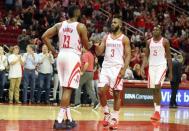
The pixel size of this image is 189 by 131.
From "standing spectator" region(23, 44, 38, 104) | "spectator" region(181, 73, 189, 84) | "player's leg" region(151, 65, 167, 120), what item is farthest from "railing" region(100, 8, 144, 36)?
"player's leg" region(151, 65, 167, 120)

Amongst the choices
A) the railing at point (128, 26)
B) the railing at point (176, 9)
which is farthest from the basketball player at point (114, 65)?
the railing at point (176, 9)

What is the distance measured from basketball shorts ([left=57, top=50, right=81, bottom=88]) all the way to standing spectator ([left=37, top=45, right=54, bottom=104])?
9.42 m

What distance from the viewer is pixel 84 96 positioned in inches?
826

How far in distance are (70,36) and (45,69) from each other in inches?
383

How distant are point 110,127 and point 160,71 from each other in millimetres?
3125

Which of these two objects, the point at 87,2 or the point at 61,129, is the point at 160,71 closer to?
the point at 61,129

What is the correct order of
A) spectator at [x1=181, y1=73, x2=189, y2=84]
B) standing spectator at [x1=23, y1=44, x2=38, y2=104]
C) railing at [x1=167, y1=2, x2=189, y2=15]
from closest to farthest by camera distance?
standing spectator at [x1=23, y1=44, x2=38, y2=104]
spectator at [x1=181, y1=73, x2=189, y2=84]
railing at [x1=167, y1=2, x2=189, y2=15]

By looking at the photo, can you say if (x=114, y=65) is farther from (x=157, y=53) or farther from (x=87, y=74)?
(x=87, y=74)

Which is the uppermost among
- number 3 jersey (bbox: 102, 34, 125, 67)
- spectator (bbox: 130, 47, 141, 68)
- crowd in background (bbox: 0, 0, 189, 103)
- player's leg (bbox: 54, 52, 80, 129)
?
crowd in background (bbox: 0, 0, 189, 103)

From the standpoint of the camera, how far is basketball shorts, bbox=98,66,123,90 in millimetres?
10852

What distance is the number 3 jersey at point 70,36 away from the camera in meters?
10.1

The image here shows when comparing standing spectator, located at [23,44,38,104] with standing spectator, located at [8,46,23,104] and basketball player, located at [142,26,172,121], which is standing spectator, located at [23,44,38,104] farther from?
basketball player, located at [142,26,172,121]


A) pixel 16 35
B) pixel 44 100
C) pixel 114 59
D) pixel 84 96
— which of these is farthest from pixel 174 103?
pixel 114 59

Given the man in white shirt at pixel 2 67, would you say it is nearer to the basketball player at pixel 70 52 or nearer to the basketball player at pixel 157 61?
the basketball player at pixel 157 61
